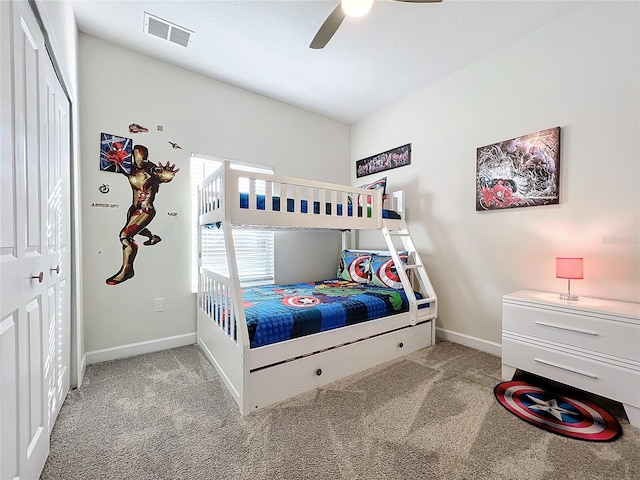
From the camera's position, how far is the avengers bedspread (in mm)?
1770

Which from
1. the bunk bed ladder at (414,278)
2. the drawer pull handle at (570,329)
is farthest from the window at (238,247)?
the drawer pull handle at (570,329)

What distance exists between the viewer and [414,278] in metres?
3.08

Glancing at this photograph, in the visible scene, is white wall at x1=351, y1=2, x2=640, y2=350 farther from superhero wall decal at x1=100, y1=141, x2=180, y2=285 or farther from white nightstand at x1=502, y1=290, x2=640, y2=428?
superhero wall decal at x1=100, y1=141, x2=180, y2=285

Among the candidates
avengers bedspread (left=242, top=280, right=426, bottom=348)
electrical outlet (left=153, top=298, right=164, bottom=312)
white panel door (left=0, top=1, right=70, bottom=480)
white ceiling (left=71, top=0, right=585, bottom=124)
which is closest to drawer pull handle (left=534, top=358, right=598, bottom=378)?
avengers bedspread (left=242, top=280, right=426, bottom=348)

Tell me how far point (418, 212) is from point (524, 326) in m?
1.53

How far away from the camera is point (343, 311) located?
209 centimetres

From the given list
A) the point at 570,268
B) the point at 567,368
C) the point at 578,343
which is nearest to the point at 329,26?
the point at 570,268

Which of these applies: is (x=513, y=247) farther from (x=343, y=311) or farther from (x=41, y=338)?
(x=41, y=338)

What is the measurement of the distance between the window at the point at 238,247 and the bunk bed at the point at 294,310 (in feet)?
0.37

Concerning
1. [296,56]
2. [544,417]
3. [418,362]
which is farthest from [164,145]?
[544,417]

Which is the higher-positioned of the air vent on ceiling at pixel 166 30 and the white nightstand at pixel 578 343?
the air vent on ceiling at pixel 166 30

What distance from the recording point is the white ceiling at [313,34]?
202cm

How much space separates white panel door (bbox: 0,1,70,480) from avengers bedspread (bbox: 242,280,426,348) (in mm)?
958

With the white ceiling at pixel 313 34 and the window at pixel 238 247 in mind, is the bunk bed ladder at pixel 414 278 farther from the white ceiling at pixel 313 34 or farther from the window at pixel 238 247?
the white ceiling at pixel 313 34
